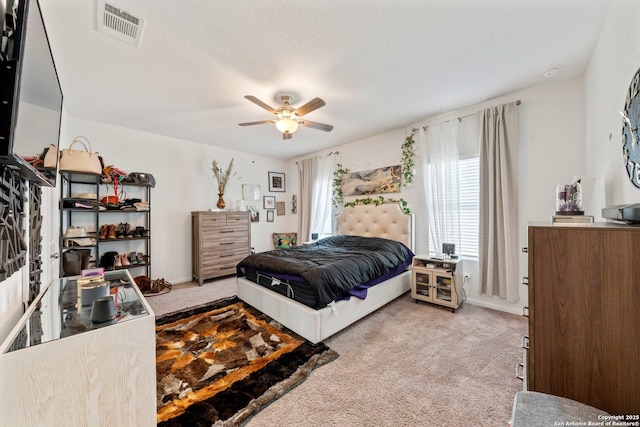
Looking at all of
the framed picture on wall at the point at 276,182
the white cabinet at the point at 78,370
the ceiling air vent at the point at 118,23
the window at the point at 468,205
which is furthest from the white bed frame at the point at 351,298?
the ceiling air vent at the point at 118,23

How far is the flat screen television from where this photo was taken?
73 centimetres

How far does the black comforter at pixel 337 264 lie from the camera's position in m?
2.24

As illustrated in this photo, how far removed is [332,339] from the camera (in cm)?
228

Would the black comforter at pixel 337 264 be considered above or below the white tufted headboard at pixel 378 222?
below

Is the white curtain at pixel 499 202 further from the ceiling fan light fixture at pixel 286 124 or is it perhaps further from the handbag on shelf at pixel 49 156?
the handbag on shelf at pixel 49 156

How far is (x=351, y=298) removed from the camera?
246 cm

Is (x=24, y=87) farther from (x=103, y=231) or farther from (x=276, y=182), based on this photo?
(x=276, y=182)

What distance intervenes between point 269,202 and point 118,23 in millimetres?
3992

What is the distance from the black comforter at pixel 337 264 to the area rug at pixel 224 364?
1.70 ft

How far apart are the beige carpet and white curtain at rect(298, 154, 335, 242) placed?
2.51 metres

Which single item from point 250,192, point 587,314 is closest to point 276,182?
point 250,192

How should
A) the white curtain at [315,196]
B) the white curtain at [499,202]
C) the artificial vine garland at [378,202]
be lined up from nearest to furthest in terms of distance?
the white curtain at [499,202] < the artificial vine garland at [378,202] < the white curtain at [315,196]

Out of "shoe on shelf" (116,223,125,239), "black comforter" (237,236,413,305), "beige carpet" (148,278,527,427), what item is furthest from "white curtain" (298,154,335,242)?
"shoe on shelf" (116,223,125,239)

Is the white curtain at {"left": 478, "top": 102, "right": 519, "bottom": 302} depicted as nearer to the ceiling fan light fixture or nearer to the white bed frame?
the white bed frame
